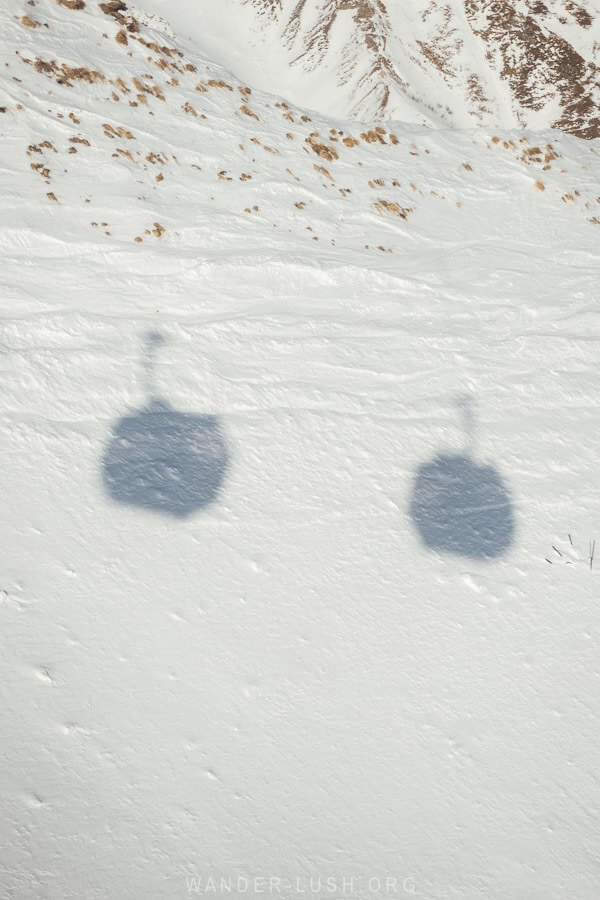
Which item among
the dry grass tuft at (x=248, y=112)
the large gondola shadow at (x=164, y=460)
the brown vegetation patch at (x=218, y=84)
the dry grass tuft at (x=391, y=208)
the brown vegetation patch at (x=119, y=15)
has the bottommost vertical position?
the large gondola shadow at (x=164, y=460)

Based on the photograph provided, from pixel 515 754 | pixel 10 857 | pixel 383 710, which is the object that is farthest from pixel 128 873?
pixel 515 754

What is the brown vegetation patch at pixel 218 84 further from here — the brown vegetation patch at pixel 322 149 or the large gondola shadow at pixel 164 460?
the large gondola shadow at pixel 164 460

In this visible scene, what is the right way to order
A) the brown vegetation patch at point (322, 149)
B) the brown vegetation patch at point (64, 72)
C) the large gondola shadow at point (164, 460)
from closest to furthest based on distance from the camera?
the large gondola shadow at point (164, 460)
the brown vegetation patch at point (64, 72)
the brown vegetation patch at point (322, 149)

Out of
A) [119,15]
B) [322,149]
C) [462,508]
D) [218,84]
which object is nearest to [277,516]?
[462,508]

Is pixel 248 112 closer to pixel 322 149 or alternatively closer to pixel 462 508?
pixel 322 149

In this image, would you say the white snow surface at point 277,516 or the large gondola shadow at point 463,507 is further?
the large gondola shadow at point 463,507

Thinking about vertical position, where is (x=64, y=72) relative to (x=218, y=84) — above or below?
below

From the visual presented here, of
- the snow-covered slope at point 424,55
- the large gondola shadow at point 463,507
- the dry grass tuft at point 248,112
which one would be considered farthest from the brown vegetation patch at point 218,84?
the large gondola shadow at point 463,507

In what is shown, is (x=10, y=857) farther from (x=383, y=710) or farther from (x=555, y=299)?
(x=555, y=299)
